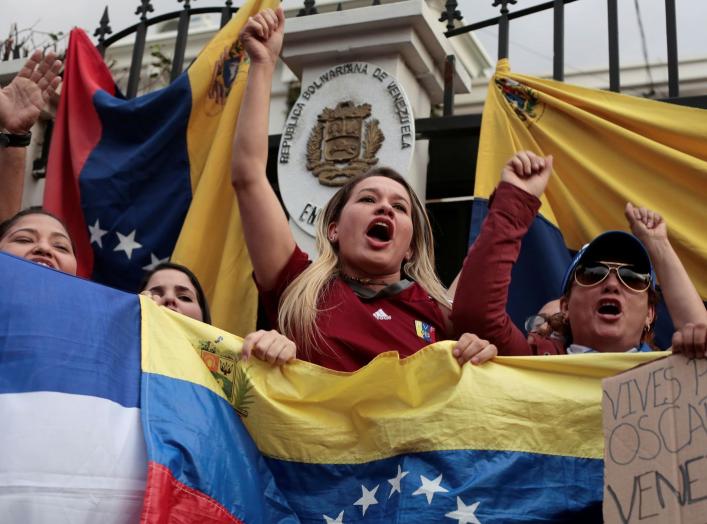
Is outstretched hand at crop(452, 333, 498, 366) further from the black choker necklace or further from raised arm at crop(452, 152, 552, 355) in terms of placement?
the black choker necklace

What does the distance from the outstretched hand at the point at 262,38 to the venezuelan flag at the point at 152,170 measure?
1135 mm

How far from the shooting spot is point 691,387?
1914 millimetres

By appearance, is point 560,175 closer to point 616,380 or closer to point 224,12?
point 224,12

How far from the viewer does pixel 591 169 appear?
425 cm

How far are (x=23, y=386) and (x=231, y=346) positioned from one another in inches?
24.5

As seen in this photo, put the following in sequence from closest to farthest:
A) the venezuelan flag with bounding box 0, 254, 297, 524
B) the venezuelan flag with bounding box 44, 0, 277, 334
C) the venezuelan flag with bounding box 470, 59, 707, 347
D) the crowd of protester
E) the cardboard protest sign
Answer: the cardboard protest sign
the venezuelan flag with bounding box 0, 254, 297, 524
the crowd of protester
the venezuelan flag with bounding box 470, 59, 707, 347
the venezuelan flag with bounding box 44, 0, 277, 334

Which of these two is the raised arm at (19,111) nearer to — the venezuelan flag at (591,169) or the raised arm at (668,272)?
the venezuelan flag at (591,169)

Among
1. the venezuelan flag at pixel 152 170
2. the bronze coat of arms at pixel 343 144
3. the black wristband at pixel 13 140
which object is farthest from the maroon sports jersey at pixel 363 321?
the bronze coat of arms at pixel 343 144

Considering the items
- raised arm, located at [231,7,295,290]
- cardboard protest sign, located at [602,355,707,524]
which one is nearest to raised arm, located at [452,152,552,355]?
raised arm, located at [231,7,295,290]

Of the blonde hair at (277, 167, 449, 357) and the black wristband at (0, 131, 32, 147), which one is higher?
the black wristband at (0, 131, 32, 147)

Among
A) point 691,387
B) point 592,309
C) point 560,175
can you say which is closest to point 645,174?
point 560,175

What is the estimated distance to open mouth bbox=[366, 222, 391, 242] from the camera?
10.6 ft

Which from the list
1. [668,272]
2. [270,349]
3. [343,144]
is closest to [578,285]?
[668,272]

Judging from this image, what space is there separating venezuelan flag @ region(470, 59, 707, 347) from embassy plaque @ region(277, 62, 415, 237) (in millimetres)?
421
